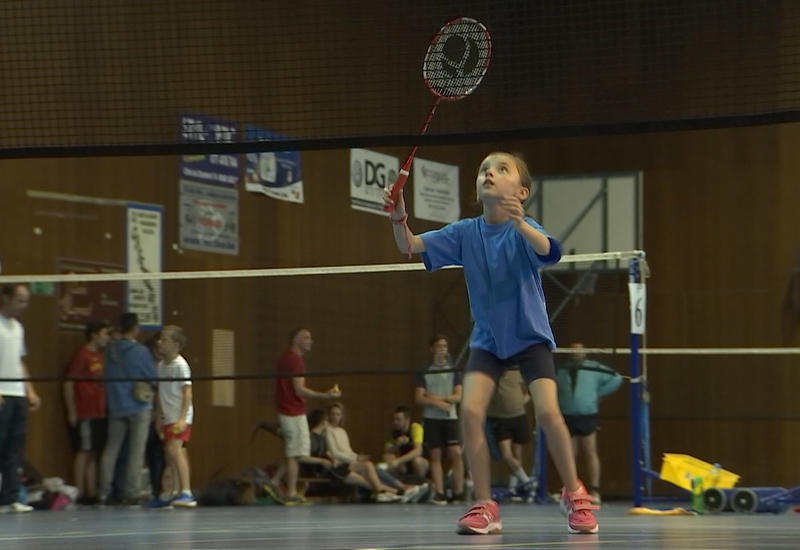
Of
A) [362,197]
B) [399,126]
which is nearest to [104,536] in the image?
[399,126]

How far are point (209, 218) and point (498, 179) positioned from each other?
9.59m

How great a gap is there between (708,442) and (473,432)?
1203 cm

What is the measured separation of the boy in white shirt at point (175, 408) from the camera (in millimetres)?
11641

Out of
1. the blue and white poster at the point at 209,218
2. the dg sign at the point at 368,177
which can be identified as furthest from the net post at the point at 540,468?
the dg sign at the point at 368,177

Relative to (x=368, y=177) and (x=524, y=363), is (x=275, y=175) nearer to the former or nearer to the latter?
(x=368, y=177)

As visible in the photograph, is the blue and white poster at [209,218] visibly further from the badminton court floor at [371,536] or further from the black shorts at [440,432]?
the badminton court floor at [371,536]

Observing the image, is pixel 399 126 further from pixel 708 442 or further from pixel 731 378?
pixel 708 442

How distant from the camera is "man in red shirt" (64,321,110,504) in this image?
12.6 meters

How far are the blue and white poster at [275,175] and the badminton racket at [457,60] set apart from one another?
888 cm

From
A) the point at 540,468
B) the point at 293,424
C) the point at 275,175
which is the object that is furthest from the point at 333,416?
the point at 275,175

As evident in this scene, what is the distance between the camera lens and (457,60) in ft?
21.1

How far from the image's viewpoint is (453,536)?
5.62m

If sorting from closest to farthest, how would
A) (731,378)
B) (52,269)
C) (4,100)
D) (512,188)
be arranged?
1. (512,188)
2. (4,100)
3. (52,269)
4. (731,378)

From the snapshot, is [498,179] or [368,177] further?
[368,177]
